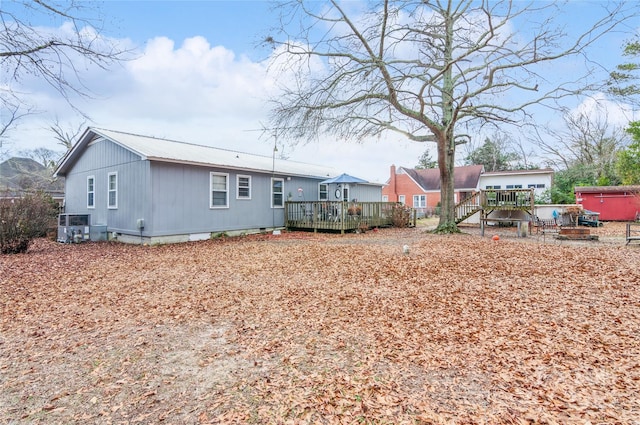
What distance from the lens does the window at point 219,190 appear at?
1295 cm

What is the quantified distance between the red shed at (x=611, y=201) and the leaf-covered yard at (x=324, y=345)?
1799 cm

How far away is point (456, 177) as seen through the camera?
32.9 m

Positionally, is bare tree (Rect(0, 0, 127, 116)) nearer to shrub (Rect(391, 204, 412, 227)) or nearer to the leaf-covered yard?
the leaf-covered yard

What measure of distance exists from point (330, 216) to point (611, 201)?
1893cm

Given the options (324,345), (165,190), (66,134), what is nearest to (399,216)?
(165,190)

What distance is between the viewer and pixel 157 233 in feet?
36.8

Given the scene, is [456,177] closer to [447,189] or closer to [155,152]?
[447,189]

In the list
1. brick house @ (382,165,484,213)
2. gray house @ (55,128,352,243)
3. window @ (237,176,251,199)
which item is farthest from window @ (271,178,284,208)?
brick house @ (382,165,484,213)

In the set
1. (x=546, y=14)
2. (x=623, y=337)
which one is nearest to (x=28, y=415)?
(x=623, y=337)

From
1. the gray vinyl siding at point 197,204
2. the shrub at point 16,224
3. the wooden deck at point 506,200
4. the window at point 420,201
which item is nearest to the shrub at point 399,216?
the wooden deck at point 506,200

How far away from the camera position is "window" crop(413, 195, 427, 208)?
1307 inches

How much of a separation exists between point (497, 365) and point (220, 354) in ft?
8.92

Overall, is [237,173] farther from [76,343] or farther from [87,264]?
[76,343]

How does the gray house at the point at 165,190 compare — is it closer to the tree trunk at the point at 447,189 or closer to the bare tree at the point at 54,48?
the bare tree at the point at 54,48
